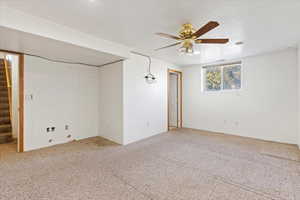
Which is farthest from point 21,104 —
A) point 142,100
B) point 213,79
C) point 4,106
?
point 213,79

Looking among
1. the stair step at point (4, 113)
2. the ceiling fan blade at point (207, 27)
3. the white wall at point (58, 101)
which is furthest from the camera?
the stair step at point (4, 113)

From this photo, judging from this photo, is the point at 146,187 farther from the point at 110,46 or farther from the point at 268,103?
the point at 268,103

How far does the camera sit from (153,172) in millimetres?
2383

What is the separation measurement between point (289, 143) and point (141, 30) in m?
4.47

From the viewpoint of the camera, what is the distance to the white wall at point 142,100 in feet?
12.4

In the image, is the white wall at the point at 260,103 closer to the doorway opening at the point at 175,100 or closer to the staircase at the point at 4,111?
the doorway opening at the point at 175,100

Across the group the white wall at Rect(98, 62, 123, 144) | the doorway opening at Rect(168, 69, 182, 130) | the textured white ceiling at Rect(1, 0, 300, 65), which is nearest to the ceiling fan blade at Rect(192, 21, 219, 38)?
the textured white ceiling at Rect(1, 0, 300, 65)

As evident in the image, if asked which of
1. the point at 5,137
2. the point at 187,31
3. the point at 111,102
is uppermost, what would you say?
the point at 187,31

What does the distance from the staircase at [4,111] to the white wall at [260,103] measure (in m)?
5.70

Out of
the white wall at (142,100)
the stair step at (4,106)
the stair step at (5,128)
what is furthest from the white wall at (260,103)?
the stair step at (4,106)

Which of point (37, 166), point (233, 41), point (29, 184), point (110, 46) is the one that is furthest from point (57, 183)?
point (233, 41)

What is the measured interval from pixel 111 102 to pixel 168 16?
2642mm

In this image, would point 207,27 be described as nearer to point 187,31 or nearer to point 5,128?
point 187,31

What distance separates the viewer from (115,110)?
3.91 m
